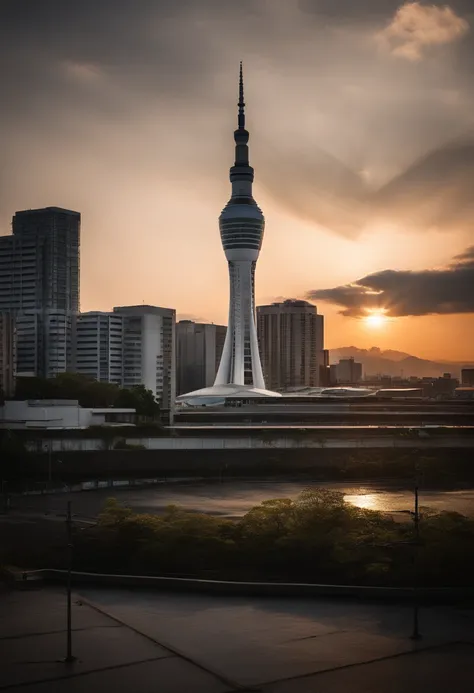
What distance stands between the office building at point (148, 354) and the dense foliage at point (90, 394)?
141 ft

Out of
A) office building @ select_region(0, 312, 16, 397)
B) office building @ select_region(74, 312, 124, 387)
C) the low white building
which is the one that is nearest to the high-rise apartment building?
office building @ select_region(74, 312, 124, 387)

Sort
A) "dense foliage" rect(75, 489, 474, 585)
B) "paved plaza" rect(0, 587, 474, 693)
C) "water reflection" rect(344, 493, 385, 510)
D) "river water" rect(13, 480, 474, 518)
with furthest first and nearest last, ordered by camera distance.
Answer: "water reflection" rect(344, 493, 385, 510), "river water" rect(13, 480, 474, 518), "dense foliage" rect(75, 489, 474, 585), "paved plaza" rect(0, 587, 474, 693)

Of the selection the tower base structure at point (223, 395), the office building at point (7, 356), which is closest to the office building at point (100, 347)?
the tower base structure at point (223, 395)

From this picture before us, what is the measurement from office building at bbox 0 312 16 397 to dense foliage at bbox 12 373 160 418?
1818mm

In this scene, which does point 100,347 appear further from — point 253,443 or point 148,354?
point 253,443

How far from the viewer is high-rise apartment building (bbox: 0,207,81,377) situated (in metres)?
169

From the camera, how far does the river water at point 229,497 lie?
57.7 metres

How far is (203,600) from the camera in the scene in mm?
29797

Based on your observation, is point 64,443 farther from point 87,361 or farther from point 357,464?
point 87,361

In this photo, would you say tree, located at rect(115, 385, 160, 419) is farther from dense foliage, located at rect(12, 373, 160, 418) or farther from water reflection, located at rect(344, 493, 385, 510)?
water reflection, located at rect(344, 493, 385, 510)

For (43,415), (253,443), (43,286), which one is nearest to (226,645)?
(253,443)

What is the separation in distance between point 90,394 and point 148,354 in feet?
153

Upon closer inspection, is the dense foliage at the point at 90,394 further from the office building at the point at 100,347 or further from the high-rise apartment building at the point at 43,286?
the high-rise apartment building at the point at 43,286

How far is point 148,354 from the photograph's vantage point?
16688 centimetres
